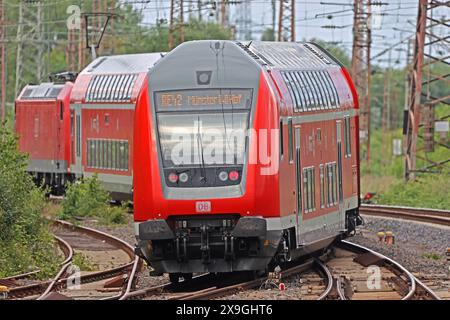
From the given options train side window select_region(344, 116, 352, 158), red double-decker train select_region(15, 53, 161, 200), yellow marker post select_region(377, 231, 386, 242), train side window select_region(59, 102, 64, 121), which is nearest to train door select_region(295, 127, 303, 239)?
train side window select_region(344, 116, 352, 158)

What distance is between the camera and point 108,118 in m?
30.1

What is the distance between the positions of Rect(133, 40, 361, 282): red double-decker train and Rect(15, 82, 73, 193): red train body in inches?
663

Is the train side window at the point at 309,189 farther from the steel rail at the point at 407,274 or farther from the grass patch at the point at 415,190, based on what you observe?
the grass patch at the point at 415,190

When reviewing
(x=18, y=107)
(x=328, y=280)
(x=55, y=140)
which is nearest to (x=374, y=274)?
(x=328, y=280)

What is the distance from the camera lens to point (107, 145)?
1195 inches

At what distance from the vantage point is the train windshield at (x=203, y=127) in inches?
650

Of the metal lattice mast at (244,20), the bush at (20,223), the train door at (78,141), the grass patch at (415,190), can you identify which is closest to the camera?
the bush at (20,223)

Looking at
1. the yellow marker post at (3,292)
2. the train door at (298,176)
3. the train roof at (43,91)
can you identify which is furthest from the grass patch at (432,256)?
the train roof at (43,91)

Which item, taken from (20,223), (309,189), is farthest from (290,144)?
(20,223)

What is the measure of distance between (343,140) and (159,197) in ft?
16.9

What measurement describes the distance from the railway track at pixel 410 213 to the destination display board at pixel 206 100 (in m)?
12.6

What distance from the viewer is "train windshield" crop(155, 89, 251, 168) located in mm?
16516

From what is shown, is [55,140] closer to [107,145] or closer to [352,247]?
[107,145]

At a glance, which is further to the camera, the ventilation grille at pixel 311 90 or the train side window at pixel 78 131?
the train side window at pixel 78 131
